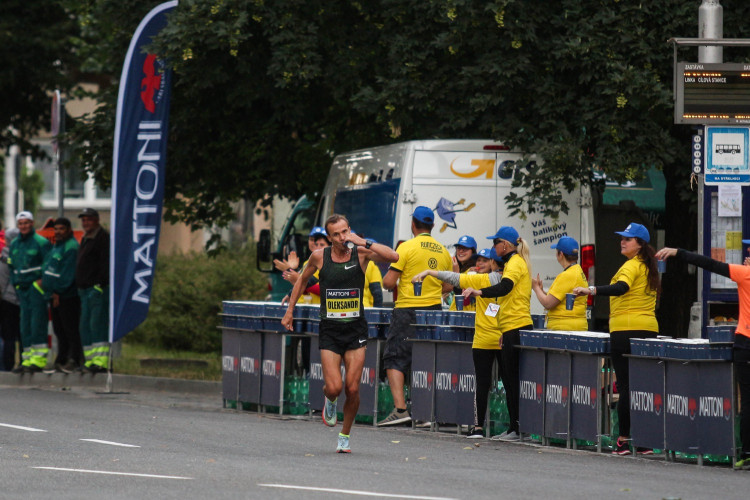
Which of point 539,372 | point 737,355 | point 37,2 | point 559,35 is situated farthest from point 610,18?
point 37,2

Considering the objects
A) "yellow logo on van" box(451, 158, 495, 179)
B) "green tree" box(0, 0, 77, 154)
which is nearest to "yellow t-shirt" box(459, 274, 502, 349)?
"yellow logo on van" box(451, 158, 495, 179)

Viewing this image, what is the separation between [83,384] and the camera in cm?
1942

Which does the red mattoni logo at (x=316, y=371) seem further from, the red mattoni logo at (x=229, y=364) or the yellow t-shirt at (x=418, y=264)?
the red mattoni logo at (x=229, y=364)

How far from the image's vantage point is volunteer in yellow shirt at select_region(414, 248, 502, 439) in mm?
13234

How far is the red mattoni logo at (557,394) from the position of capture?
492 inches

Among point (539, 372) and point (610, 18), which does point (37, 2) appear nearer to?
point (610, 18)

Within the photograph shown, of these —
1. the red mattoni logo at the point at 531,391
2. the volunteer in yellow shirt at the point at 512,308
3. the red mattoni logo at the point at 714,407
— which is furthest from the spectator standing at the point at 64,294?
the red mattoni logo at the point at 714,407

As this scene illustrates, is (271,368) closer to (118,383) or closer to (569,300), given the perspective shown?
(569,300)

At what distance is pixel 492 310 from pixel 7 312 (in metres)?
9.66

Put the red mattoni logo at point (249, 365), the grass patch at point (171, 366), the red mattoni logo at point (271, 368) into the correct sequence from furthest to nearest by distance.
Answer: the grass patch at point (171, 366) < the red mattoni logo at point (249, 365) < the red mattoni logo at point (271, 368)

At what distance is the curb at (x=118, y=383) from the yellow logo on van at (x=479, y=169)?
15.6 ft

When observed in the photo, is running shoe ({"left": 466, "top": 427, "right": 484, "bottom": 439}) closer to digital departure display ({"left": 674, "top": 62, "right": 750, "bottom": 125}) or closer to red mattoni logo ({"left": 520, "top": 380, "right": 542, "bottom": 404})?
red mattoni logo ({"left": 520, "top": 380, "right": 542, "bottom": 404})

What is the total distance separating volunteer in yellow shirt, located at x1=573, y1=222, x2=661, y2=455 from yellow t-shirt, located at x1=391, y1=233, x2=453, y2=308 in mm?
1887

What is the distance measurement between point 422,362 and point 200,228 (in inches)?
385
